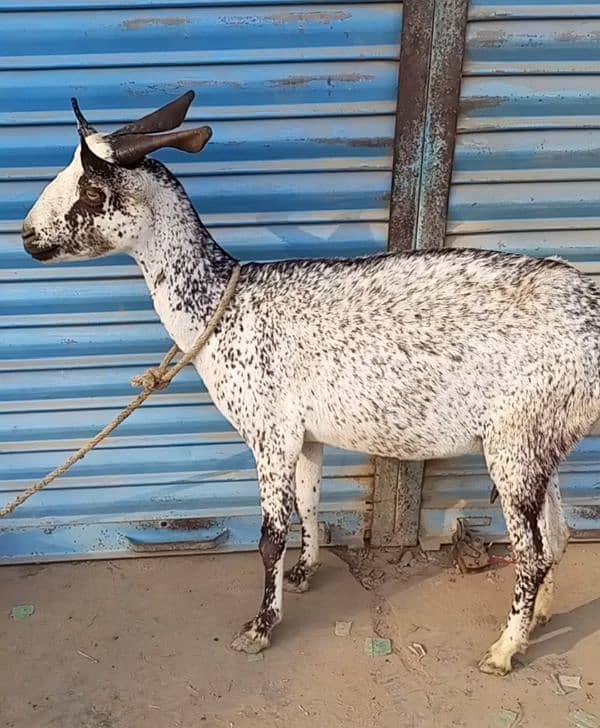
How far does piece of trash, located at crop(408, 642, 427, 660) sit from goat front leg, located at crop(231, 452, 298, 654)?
0.55 m

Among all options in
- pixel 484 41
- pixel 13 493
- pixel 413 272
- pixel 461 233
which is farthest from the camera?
pixel 13 493

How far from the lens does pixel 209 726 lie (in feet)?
10.0

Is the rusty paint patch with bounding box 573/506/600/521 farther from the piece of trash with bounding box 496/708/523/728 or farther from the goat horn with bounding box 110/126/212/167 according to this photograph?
the goat horn with bounding box 110/126/212/167

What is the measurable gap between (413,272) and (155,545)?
1.89m

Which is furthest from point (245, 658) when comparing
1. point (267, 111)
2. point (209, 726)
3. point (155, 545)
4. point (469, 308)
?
point (267, 111)

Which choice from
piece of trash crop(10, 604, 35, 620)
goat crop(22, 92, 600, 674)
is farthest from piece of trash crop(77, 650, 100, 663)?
goat crop(22, 92, 600, 674)

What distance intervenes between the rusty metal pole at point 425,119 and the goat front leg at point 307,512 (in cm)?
97

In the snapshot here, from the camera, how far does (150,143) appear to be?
9.05ft

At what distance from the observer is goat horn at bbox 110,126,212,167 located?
2.71 metres

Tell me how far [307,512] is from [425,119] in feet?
5.66

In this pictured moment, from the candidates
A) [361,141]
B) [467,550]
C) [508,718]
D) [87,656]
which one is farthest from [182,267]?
[508,718]

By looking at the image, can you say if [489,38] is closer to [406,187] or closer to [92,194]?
[406,187]

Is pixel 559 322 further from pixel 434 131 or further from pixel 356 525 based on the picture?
pixel 356 525

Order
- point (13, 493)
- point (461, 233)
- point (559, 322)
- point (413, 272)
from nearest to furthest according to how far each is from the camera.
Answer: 1. point (559, 322)
2. point (413, 272)
3. point (461, 233)
4. point (13, 493)
